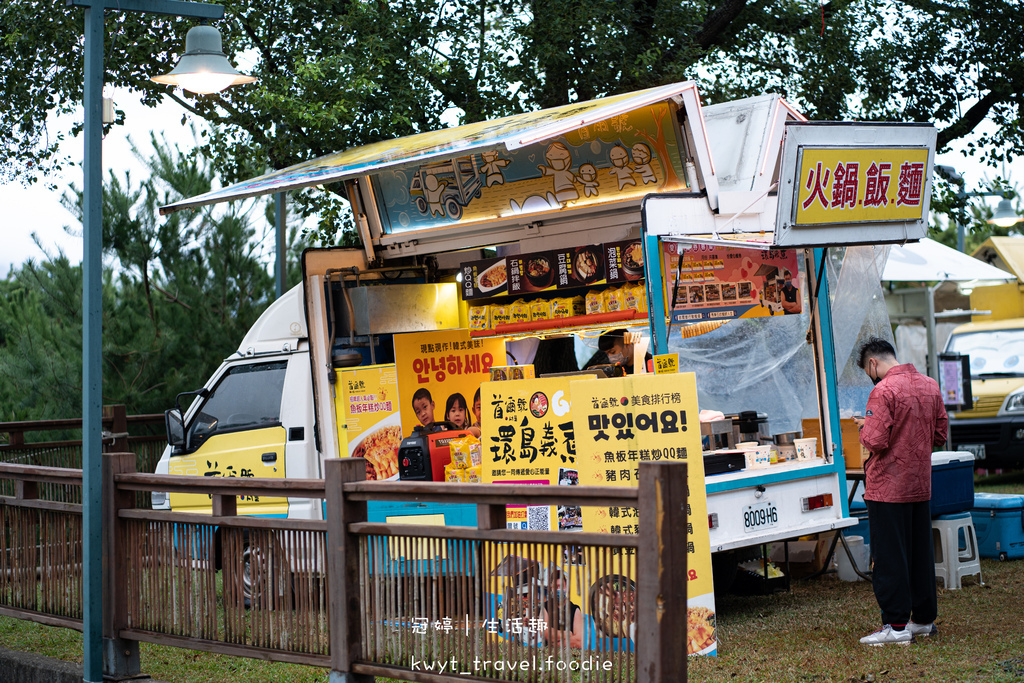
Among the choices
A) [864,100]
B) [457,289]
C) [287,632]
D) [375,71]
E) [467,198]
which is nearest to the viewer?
[287,632]

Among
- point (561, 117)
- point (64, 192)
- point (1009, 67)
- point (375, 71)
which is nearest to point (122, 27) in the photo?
point (64, 192)

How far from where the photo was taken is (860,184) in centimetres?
682

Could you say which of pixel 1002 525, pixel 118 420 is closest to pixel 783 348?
pixel 1002 525

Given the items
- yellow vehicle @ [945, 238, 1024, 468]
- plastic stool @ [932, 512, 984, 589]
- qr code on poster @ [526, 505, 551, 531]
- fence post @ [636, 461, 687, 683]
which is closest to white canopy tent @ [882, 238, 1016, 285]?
yellow vehicle @ [945, 238, 1024, 468]

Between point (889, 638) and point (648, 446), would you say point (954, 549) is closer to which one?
point (889, 638)

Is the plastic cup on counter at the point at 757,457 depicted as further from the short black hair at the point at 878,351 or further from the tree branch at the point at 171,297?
the tree branch at the point at 171,297

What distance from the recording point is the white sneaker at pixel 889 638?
638cm

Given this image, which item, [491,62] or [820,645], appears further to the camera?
[491,62]

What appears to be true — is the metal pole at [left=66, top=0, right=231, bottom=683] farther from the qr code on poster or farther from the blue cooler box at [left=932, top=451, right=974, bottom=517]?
the blue cooler box at [left=932, top=451, right=974, bottom=517]

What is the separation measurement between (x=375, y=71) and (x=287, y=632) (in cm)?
711

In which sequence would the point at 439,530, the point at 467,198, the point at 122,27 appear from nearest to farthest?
the point at 439,530 → the point at 467,198 → the point at 122,27

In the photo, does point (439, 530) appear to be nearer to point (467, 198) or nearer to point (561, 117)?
point (561, 117)

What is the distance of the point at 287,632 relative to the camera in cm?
500

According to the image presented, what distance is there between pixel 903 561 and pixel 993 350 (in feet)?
32.9
